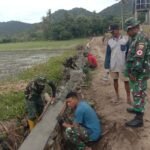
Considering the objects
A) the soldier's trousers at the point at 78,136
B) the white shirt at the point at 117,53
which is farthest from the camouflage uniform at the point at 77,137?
the white shirt at the point at 117,53

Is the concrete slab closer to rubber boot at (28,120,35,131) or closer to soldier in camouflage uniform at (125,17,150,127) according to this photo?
rubber boot at (28,120,35,131)

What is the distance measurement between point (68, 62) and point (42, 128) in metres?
7.85

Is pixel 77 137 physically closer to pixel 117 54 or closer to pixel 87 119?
pixel 87 119

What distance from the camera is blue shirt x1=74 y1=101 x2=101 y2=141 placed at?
18.0ft

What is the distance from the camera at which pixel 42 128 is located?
6.23 m

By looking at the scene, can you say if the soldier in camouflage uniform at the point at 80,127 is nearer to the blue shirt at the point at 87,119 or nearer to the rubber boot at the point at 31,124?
the blue shirt at the point at 87,119

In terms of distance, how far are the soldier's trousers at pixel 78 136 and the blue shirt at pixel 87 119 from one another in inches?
4.4

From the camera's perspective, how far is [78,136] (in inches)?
214

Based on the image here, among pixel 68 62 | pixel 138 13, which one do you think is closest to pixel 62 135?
pixel 68 62

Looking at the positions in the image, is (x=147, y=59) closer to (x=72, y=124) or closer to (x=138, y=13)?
(x=72, y=124)

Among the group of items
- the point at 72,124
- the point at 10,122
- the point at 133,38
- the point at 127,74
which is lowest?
the point at 10,122

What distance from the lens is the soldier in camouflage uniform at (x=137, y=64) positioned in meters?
5.74

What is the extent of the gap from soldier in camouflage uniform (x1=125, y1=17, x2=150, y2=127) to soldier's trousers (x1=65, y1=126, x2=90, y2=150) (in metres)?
0.91

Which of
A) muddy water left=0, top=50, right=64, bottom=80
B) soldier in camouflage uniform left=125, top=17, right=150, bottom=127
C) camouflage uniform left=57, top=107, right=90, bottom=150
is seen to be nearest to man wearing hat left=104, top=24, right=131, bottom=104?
soldier in camouflage uniform left=125, top=17, right=150, bottom=127
